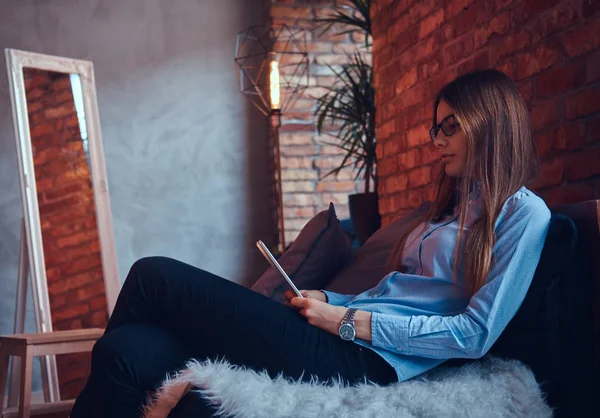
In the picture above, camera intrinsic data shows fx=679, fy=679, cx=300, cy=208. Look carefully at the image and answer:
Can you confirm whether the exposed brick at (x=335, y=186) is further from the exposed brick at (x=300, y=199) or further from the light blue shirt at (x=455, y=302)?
the light blue shirt at (x=455, y=302)

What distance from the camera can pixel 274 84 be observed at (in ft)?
12.4

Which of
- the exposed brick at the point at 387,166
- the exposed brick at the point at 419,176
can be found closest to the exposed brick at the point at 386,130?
the exposed brick at the point at 387,166

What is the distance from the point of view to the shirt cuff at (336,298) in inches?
77.3

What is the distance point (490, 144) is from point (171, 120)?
3058 millimetres

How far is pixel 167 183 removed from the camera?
14.5ft

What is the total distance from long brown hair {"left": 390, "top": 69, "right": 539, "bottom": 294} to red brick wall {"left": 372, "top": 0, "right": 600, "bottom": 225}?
213 mm

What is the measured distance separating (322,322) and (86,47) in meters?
3.27

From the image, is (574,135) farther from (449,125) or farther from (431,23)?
(431,23)

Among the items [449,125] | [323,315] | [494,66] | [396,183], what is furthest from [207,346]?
[396,183]

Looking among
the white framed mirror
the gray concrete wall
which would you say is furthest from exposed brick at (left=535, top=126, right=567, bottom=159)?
the gray concrete wall

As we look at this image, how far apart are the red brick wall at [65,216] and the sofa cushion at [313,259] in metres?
1.46

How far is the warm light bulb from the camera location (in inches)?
147

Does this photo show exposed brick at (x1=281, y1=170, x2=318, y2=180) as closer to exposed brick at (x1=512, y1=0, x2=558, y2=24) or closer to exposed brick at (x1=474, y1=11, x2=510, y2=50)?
exposed brick at (x1=474, y1=11, x2=510, y2=50)

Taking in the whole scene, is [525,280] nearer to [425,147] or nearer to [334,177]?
[425,147]
